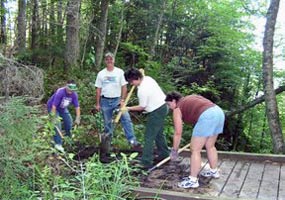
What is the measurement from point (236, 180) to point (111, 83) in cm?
273

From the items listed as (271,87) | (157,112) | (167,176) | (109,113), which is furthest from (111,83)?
(271,87)

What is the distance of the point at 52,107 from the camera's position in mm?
5930

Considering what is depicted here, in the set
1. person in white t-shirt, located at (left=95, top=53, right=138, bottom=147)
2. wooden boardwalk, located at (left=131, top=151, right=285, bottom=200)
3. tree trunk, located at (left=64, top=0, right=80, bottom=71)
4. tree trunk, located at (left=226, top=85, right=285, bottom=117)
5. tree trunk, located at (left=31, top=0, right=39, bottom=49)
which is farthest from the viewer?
tree trunk, located at (left=31, top=0, right=39, bottom=49)

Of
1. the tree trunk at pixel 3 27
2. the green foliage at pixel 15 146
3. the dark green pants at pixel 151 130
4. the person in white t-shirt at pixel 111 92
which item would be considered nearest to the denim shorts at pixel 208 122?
the dark green pants at pixel 151 130

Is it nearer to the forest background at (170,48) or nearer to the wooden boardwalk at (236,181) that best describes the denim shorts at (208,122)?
the wooden boardwalk at (236,181)

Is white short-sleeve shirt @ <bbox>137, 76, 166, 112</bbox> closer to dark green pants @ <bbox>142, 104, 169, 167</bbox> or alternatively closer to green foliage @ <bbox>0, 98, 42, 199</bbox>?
dark green pants @ <bbox>142, 104, 169, 167</bbox>

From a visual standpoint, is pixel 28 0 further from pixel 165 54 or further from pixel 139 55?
pixel 165 54

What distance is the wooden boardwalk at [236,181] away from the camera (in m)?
4.42

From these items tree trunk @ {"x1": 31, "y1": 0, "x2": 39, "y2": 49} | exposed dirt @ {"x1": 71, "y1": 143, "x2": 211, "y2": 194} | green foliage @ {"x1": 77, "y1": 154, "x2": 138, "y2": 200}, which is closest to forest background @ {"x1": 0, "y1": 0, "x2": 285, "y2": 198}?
tree trunk @ {"x1": 31, "y1": 0, "x2": 39, "y2": 49}

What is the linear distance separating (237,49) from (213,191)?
25.1 ft

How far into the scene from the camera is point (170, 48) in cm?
1305

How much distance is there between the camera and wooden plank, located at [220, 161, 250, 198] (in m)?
4.56

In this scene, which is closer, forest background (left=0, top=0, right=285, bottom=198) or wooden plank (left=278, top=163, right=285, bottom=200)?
wooden plank (left=278, top=163, right=285, bottom=200)

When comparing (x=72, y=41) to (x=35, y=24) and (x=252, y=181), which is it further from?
(x=252, y=181)
